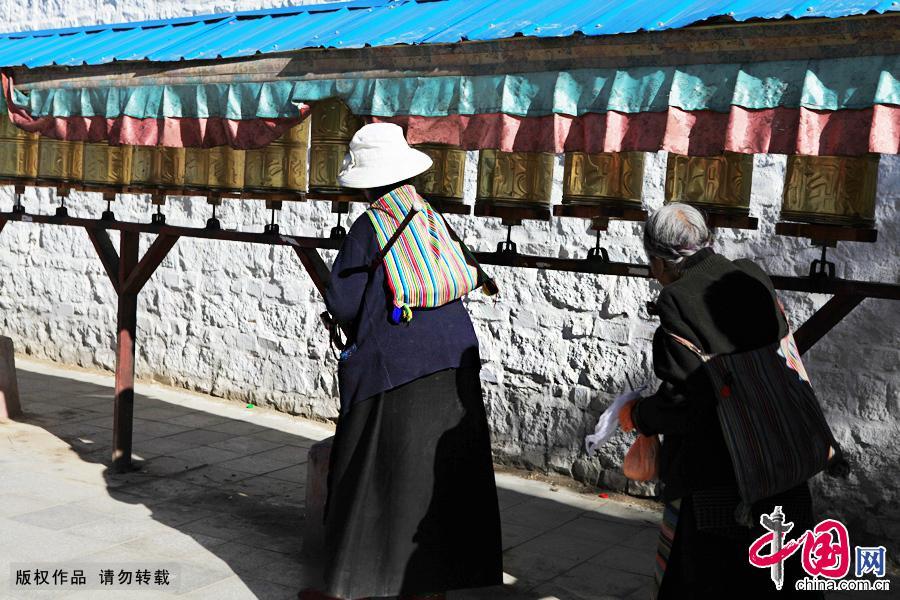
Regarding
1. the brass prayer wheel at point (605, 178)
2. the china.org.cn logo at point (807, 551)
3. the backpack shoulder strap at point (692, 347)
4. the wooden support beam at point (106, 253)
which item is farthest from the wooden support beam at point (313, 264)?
the china.org.cn logo at point (807, 551)

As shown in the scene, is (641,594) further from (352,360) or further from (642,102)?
(642,102)

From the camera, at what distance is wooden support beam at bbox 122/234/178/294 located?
518 cm

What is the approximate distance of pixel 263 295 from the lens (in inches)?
276

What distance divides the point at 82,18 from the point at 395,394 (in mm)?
6174

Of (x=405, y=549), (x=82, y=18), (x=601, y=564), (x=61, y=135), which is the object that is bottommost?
(x=601, y=564)

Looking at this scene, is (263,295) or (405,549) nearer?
(405,549)

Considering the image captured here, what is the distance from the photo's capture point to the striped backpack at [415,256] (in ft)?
10.5

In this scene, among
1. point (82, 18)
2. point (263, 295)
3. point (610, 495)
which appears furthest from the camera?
point (82, 18)

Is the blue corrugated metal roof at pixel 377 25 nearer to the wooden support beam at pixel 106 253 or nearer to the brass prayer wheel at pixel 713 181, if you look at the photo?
the brass prayer wheel at pixel 713 181

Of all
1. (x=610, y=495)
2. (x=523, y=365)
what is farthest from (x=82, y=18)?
(x=610, y=495)

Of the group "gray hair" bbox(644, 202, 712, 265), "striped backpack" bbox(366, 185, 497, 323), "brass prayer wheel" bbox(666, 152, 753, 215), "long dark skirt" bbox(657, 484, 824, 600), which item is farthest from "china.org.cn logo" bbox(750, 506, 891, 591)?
"striped backpack" bbox(366, 185, 497, 323)

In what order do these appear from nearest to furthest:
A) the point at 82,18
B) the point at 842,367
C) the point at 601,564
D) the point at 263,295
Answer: the point at 601,564, the point at 842,367, the point at 263,295, the point at 82,18

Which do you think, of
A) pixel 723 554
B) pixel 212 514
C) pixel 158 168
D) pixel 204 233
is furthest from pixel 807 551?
pixel 158 168

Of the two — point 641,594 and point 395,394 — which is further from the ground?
point 395,394
